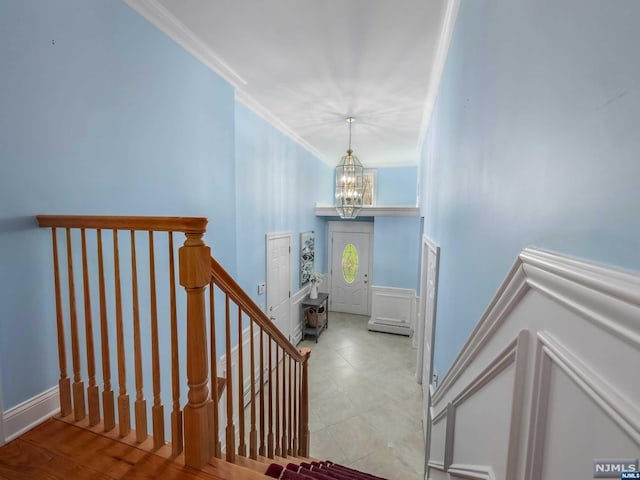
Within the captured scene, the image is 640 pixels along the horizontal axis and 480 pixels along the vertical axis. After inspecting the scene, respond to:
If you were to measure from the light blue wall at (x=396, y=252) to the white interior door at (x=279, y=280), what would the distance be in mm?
2033

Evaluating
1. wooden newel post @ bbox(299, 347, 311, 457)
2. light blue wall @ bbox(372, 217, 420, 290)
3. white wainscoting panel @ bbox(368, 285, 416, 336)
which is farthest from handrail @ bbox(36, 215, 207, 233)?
white wainscoting panel @ bbox(368, 285, 416, 336)

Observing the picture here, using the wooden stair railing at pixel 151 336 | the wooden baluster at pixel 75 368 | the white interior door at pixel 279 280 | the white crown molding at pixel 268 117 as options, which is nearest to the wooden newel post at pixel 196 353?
the wooden stair railing at pixel 151 336

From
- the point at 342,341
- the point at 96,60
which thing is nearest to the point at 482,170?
the point at 96,60

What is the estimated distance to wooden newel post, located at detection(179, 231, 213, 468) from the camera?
1017 millimetres

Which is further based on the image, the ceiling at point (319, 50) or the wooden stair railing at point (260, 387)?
the ceiling at point (319, 50)

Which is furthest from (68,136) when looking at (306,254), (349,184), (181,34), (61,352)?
(306,254)

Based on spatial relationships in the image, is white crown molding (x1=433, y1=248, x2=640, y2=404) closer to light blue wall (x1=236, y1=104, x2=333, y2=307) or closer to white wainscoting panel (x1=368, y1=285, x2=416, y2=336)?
light blue wall (x1=236, y1=104, x2=333, y2=307)

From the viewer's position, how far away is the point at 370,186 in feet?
21.3

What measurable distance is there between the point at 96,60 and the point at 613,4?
2.05 metres

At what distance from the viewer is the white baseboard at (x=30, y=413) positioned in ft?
3.89

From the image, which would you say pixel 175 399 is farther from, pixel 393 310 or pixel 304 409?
pixel 393 310

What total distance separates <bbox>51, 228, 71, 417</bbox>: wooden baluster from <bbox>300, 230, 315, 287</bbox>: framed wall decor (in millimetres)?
3820

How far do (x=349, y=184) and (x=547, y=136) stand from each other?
317 cm

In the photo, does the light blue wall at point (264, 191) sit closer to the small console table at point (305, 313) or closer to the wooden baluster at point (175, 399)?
the small console table at point (305, 313)
